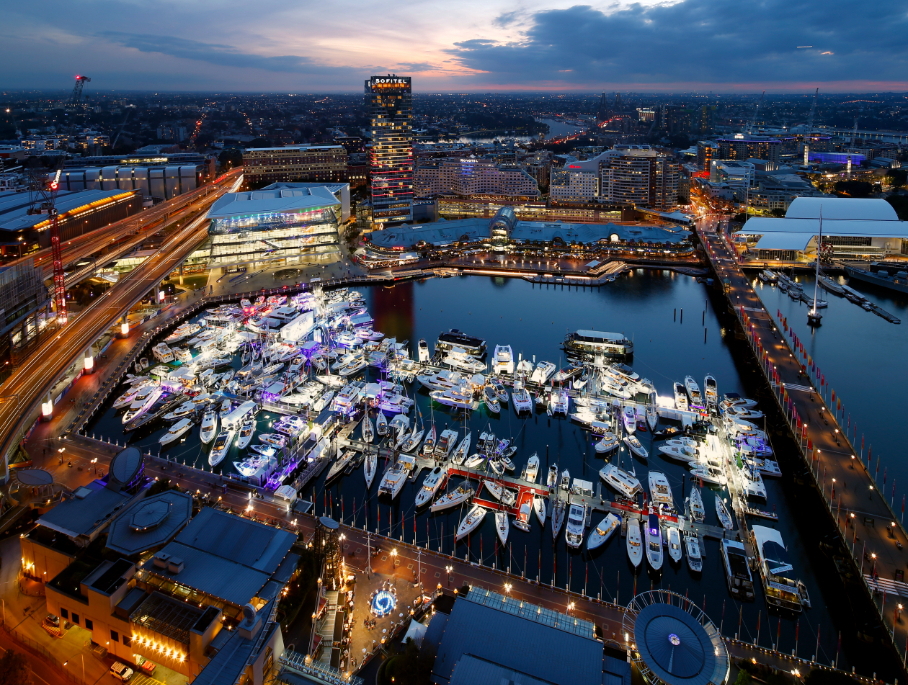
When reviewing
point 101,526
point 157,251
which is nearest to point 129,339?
point 157,251

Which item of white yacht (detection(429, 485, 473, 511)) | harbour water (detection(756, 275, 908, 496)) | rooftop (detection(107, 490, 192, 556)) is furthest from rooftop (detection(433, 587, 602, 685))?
harbour water (detection(756, 275, 908, 496))

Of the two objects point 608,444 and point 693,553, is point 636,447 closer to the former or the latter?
point 608,444

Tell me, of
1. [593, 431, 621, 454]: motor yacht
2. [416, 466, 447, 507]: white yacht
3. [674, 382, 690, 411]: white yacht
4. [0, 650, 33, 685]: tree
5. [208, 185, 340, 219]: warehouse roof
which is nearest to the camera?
[0, 650, 33, 685]: tree

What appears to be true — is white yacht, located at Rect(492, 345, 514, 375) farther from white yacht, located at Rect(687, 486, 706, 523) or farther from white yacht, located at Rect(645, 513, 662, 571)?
white yacht, located at Rect(645, 513, 662, 571)

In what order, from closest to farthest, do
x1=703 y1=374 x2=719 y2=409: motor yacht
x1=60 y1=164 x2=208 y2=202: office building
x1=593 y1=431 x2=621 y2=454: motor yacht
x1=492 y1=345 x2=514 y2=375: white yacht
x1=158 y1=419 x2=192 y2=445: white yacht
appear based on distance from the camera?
x1=593 y1=431 x2=621 y2=454: motor yacht
x1=158 y1=419 x2=192 y2=445: white yacht
x1=703 y1=374 x2=719 y2=409: motor yacht
x1=492 y1=345 x2=514 y2=375: white yacht
x1=60 y1=164 x2=208 y2=202: office building

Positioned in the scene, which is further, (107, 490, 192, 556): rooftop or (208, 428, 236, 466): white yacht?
(208, 428, 236, 466): white yacht

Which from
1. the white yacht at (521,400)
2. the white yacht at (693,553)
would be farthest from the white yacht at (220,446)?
the white yacht at (693,553)

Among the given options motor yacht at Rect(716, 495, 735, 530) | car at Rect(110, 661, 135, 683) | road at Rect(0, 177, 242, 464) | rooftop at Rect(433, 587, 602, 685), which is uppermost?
road at Rect(0, 177, 242, 464)
